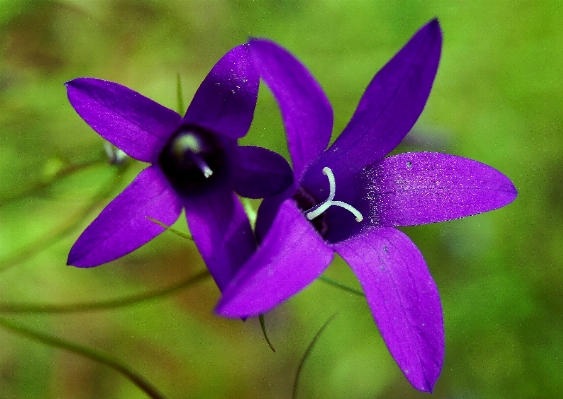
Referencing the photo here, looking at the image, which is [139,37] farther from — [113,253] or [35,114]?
[113,253]

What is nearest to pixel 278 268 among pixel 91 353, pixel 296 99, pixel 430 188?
pixel 296 99

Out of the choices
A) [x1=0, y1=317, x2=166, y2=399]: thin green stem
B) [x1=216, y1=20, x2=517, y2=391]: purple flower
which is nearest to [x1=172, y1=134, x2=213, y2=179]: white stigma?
[x1=216, y1=20, x2=517, y2=391]: purple flower

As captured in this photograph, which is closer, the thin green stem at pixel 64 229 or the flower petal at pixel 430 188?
the flower petal at pixel 430 188

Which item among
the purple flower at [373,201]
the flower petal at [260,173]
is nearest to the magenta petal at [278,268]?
the purple flower at [373,201]

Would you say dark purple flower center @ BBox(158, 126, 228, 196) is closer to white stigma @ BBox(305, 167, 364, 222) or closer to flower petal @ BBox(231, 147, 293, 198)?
flower petal @ BBox(231, 147, 293, 198)

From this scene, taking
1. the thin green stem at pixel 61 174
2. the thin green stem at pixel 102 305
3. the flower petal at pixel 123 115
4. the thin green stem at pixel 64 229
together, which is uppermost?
the flower petal at pixel 123 115

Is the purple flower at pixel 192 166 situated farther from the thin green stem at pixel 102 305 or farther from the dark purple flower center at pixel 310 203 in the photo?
the thin green stem at pixel 102 305

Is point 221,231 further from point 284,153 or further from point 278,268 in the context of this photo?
point 284,153
